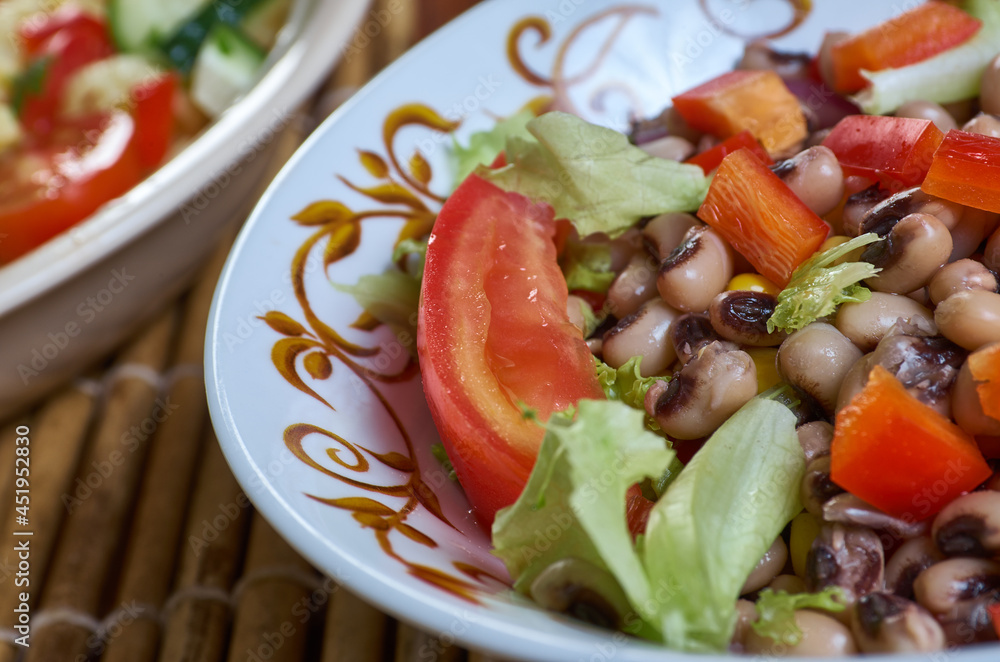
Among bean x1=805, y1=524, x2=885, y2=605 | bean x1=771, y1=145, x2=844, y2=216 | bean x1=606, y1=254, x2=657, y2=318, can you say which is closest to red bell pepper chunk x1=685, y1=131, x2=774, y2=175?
bean x1=771, y1=145, x2=844, y2=216

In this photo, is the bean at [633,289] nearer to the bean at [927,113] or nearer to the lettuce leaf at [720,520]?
the lettuce leaf at [720,520]

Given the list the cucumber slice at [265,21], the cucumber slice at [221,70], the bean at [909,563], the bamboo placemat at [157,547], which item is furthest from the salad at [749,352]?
the cucumber slice at [265,21]

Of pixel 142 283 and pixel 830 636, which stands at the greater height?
pixel 830 636

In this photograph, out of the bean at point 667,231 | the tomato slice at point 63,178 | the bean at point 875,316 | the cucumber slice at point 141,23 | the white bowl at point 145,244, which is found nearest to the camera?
the bean at point 875,316

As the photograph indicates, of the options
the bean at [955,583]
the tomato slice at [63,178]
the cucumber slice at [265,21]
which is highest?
the bean at [955,583]

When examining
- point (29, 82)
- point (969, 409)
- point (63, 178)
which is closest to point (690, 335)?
point (969, 409)

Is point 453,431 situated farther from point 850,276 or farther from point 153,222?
point 153,222

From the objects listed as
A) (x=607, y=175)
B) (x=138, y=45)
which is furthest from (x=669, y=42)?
(x=138, y=45)
